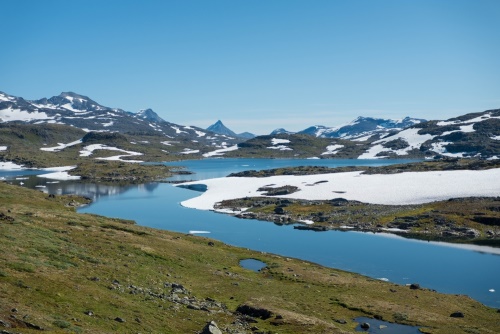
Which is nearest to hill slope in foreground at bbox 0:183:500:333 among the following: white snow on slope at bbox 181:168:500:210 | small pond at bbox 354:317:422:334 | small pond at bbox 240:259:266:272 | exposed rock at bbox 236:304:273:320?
exposed rock at bbox 236:304:273:320

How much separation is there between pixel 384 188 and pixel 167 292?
412 feet

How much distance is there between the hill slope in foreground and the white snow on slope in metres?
→ 83.7

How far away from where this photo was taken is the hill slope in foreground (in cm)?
2850

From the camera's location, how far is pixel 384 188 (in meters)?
153

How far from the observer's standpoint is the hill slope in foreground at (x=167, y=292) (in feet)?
93.5

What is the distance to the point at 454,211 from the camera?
117 meters

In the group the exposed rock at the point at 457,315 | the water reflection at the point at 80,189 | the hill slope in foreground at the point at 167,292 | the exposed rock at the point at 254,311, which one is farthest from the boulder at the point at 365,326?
the water reflection at the point at 80,189

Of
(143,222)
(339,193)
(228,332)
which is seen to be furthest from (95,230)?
(339,193)

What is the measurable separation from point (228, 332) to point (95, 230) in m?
36.0

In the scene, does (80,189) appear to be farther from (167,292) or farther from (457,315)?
(457,315)

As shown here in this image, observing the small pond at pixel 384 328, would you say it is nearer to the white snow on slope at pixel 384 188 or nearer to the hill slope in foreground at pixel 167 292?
the hill slope in foreground at pixel 167 292

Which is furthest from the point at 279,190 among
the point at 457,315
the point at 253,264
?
the point at 457,315

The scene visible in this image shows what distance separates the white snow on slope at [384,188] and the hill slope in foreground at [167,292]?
275ft

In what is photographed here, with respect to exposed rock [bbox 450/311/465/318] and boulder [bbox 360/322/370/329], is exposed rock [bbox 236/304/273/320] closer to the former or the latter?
boulder [bbox 360/322/370/329]
